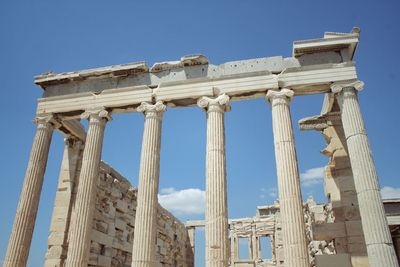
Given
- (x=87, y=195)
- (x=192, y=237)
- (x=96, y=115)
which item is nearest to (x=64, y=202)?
(x=87, y=195)

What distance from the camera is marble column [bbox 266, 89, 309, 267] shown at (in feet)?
36.4

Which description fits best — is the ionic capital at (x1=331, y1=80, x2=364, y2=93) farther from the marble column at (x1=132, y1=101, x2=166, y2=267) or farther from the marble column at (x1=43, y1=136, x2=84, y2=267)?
the marble column at (x1=43, y1=136, x2=84, y2=267)

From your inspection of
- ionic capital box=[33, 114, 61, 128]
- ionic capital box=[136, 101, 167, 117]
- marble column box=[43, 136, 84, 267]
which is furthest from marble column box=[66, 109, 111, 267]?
marble column box=[43, 136, 84, 267]

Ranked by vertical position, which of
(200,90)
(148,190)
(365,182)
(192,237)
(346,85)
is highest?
(200,90)

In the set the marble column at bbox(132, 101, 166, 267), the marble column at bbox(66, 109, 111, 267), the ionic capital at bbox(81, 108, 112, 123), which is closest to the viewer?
the marble column at bbox(132, 101, 166, 267)

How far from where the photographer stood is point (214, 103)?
1402 centimetres

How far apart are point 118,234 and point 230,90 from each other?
1056 centimetres

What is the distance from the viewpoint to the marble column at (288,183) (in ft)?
36.4

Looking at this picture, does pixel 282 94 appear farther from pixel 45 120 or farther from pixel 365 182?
pixel 45 120

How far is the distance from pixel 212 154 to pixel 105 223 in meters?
8.08

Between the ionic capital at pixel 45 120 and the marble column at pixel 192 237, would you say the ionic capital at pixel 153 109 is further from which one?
the marble column at pixel 192 237

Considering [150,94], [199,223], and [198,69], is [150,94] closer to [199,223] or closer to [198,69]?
[198,69]

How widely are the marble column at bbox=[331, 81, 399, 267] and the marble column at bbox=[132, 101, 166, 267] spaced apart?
722 centimetres

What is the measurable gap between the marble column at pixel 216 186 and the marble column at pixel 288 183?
1.97 m
